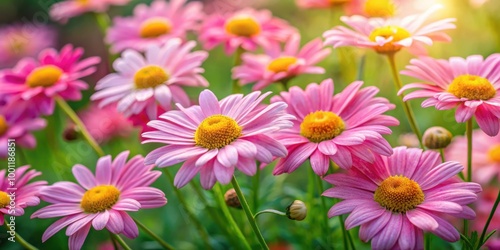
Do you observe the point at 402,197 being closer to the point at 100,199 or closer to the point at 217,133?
the point at 217,133

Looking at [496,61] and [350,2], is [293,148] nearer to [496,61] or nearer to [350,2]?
[496,61]

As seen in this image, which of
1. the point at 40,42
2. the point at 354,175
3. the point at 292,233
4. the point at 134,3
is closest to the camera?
the point at 354,175

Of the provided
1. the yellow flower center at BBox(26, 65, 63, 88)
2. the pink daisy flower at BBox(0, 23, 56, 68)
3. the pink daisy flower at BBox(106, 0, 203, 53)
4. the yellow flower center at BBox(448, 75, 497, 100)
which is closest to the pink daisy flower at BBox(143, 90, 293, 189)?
the yellow flower center at BBox(448, 75, 497, 100)

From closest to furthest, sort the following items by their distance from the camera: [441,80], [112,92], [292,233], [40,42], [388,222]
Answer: [388,222]
[441,80]
[112,92]
[292,233]
[40,42]

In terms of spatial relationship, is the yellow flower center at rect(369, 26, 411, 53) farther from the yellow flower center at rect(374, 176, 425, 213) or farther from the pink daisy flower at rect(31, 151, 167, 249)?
the pink daisy flower at rect(31, 151, 167, 249)

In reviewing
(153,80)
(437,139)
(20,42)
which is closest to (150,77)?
(153,80)

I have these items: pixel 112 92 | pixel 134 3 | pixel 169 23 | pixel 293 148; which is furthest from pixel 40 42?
pixel 293 148

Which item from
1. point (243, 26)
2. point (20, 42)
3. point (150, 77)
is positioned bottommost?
point (150, 77)
